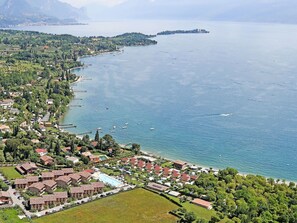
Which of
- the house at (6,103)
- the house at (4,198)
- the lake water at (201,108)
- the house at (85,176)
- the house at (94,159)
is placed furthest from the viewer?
the house at (6,103)

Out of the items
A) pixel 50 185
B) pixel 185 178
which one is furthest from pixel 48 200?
pixel 185 178

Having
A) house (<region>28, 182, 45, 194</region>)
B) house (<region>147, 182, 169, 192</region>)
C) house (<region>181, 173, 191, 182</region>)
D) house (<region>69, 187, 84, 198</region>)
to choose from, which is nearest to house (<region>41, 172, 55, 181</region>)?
house (<region>28, 182, 45, 194</region>)

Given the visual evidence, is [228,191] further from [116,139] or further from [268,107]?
[268,107]

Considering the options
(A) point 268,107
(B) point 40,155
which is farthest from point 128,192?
(A) point 268,107

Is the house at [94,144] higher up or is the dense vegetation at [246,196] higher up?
the house at [94,144]

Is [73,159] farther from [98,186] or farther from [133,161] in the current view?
[98,186]

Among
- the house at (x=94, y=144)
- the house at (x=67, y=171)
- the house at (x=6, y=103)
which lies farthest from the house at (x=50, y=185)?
the house at (x=6, y=103)

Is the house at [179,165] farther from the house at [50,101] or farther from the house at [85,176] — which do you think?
the house at [50,101]

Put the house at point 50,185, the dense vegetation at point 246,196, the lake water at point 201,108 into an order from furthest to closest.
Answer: the lake water at point 201,108
the house at point 50,185
the dense vegetation at point 246,196
